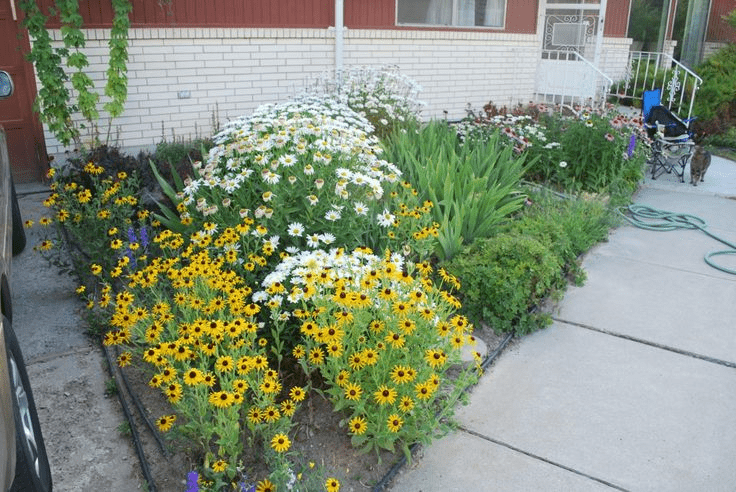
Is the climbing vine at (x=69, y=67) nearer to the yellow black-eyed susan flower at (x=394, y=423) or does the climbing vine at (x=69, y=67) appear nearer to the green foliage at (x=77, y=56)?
the green foliage at (x=77, y=56)

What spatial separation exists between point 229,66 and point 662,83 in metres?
8.47

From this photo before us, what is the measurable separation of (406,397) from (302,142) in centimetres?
189

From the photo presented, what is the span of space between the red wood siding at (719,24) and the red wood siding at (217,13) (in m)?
11.6

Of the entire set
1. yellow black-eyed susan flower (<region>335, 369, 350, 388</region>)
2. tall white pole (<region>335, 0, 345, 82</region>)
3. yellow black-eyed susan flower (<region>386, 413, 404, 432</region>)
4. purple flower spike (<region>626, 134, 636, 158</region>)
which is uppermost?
tall white pole (<region>335, 0, 345, 82</region>)

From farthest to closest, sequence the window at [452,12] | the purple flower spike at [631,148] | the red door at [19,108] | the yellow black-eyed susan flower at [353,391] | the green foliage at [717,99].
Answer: the green foliage at [717,99], the window at [452,12], the purple flower spike at [631,148], the red door at [19,108], the yellow black-eyed susan flower at [353,391]

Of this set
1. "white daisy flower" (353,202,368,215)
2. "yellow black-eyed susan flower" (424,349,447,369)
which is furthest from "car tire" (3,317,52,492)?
"white daisy flower" (353,202,368,215)

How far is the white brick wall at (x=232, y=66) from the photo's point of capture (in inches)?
289

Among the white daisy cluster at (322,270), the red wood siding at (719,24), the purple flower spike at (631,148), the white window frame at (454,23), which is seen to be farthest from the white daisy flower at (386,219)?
the red wood siding at (719,24)

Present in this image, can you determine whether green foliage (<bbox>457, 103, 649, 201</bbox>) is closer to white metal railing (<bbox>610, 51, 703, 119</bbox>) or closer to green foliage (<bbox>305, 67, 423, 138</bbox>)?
green foliage (<bbox>305, 67, 423, 138</bbox>)

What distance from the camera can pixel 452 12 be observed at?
402 inches

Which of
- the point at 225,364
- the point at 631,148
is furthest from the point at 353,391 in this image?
the point at 631,148

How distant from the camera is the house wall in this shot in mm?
7320

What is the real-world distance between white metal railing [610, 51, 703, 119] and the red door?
374 inches

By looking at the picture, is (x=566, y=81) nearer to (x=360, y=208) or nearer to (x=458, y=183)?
(x=458, y=183)
